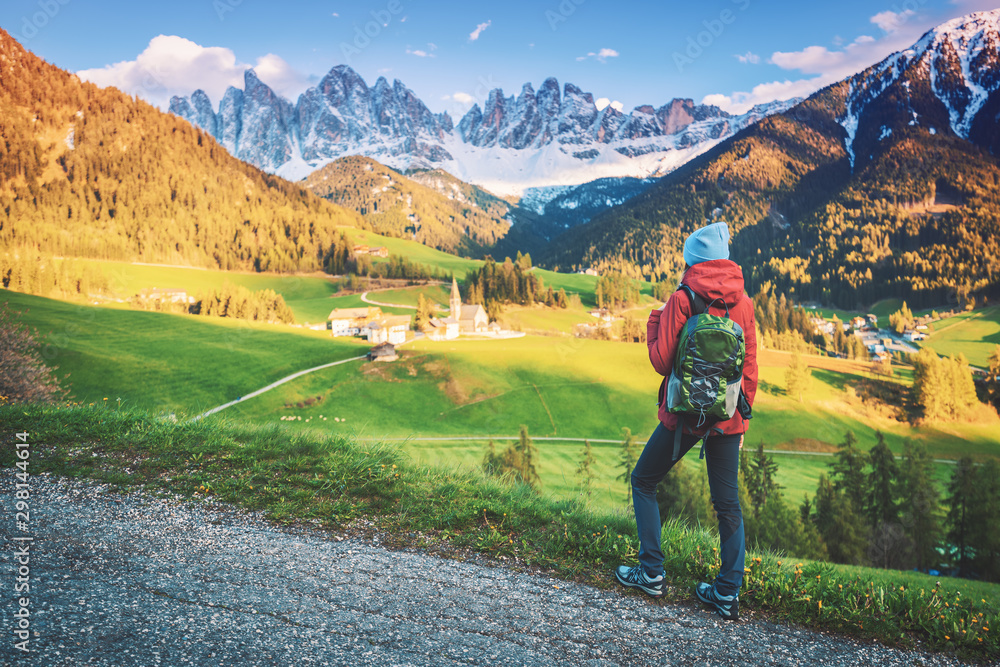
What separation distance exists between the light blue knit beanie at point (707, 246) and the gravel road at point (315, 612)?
3539mm

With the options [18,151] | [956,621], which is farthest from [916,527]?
[18,151]

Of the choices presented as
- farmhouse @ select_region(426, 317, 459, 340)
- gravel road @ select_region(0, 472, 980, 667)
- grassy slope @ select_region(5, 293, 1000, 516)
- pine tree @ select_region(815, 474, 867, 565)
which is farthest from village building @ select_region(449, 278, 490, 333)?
gravel road @ select_region(0, 472, 980, 667)

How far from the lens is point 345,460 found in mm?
7480

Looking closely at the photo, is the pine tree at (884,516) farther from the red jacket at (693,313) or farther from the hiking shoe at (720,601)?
the red jacket at (693,313)

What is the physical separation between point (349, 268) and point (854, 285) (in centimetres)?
20556

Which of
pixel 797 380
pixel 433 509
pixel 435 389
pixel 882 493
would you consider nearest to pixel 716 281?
pixel 433 509

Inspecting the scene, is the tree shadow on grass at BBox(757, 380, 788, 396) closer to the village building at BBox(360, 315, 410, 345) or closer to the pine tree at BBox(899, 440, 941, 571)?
the pine tree at BBox(899, 440, 941, 571)

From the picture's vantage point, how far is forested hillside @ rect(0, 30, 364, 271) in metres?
133

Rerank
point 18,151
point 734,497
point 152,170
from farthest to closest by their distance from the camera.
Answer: point 152,170 < point 18,151 < point 734,497

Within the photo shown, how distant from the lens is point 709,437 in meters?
4.76

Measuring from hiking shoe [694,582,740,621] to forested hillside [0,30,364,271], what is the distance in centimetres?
15733

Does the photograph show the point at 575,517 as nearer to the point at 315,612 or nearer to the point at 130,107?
the point at 315,612

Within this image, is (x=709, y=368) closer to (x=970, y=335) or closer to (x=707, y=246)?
(x=707, y=246)

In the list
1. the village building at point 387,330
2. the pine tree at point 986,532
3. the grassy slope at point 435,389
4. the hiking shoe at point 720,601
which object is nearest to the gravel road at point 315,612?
the hiking shoe at point 720,601
